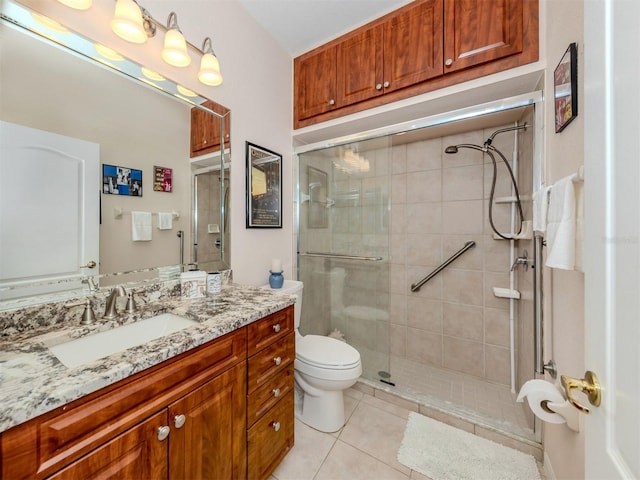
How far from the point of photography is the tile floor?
1260mm

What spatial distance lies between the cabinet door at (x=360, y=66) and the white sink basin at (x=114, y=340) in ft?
5.68

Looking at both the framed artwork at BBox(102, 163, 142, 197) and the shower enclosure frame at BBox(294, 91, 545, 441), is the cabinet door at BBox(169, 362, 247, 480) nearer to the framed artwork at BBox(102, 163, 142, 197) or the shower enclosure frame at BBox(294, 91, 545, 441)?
the framed artwork at BBox(102, 163, 142, 197)

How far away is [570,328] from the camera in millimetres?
1004

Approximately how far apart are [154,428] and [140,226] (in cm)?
86

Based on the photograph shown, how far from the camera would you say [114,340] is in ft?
3.11

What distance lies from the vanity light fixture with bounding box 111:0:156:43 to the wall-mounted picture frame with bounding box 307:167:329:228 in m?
1.35

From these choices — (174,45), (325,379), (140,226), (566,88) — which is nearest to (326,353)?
(325,379)

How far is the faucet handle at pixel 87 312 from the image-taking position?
959 millimetres

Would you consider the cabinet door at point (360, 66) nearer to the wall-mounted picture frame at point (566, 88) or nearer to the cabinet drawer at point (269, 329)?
the wall-mounted picture frame at point (566, 88)

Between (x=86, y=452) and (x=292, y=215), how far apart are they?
1.74m

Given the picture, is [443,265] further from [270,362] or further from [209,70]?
[209,70]

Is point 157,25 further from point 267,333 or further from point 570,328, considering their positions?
point 570,328

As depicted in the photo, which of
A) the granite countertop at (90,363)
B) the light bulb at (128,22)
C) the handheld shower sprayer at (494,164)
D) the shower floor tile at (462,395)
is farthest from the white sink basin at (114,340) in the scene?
the handheld shower sprayer at (494,164)

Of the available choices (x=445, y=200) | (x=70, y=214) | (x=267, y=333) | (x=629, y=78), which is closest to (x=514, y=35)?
(x=445, y=200)
